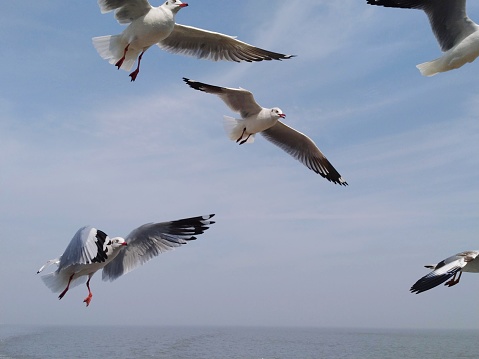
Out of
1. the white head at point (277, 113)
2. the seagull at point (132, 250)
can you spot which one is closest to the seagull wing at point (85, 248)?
the seagull at point (132, 250)

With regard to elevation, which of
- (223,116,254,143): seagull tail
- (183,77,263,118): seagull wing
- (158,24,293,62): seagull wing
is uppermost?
(158,24,293,62): seagull wing

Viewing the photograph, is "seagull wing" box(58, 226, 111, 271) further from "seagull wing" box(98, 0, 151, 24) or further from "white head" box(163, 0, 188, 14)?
"white head" box(163, 0, 188, 14)

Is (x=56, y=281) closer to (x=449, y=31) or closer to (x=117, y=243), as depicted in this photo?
(x=117, y=243)

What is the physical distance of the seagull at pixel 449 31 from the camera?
23.1 ft

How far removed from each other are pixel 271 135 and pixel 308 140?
23.6 inches

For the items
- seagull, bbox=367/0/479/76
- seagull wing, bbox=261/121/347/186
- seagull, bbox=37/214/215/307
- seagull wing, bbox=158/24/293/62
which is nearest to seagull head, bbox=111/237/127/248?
seagull, bbox=37/214/215/307

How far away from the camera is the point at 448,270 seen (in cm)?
605

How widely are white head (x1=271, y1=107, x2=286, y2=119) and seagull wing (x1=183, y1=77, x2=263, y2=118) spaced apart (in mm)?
199

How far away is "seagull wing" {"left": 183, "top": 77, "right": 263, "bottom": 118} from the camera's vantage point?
830 centimetres

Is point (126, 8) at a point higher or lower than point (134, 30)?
higher

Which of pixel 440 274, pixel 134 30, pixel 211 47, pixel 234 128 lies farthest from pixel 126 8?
pixel 440 274

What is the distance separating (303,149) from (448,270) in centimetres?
430

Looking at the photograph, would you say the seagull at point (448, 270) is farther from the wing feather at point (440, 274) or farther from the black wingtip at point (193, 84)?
the black wingtip at point (193, 84)

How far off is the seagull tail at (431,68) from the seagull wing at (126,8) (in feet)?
10.5
